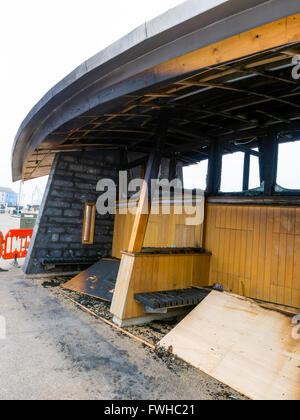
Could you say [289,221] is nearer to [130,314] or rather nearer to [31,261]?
[130,314]

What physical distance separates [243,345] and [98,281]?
4586mm

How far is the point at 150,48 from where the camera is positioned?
314 centimetres

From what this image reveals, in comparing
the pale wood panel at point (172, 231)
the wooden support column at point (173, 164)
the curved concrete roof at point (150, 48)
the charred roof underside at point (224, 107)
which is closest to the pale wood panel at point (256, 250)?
the pale wood panel at point (172, 231)

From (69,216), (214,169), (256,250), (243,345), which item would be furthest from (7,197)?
Answer: (243,345)

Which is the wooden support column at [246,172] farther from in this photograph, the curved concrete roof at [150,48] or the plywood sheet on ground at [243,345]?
the curved concrete roof at [150,48]

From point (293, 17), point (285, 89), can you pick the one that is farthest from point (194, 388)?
point (285, 89)

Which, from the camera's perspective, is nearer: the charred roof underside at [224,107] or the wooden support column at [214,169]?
the charred roof underside at [224,107]

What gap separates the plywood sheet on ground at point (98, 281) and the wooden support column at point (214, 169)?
3.61 m

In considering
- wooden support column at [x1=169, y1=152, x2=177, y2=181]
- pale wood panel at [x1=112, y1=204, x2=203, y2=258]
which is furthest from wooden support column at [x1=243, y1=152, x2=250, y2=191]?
wooden support column at [x1=169, y1=152, x2=177, y2=181]

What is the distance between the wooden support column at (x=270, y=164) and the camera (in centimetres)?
534

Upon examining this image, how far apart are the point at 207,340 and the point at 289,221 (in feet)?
8.65

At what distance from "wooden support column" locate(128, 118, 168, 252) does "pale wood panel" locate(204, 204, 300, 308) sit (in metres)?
1.82

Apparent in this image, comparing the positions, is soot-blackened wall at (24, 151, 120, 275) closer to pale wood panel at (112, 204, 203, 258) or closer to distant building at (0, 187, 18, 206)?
pale wood panel at (112, 204, 203, 258)

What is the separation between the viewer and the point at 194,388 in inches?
127
